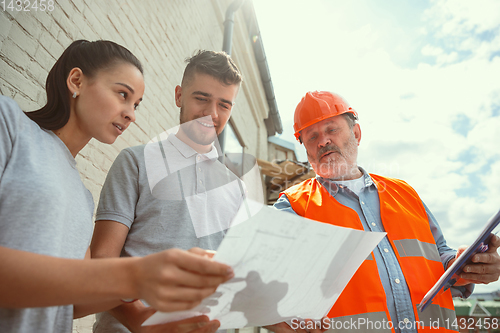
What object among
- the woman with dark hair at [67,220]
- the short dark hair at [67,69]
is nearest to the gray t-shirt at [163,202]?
the woman with dark hair at [67,220]

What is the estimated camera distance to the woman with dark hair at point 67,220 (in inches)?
24.0

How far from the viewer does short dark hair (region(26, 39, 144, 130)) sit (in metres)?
1.09

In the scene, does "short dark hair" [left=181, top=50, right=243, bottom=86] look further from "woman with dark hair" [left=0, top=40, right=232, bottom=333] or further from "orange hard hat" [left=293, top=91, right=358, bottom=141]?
"orange hard hat" [left=293, top=91, right=358, bottom=141]

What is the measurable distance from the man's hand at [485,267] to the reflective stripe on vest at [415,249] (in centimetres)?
24

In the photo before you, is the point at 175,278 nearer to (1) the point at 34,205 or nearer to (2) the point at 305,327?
(1) the point at 34,205

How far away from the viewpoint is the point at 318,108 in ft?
7.37

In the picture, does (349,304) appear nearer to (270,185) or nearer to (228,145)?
(228,145)

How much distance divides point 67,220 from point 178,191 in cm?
50

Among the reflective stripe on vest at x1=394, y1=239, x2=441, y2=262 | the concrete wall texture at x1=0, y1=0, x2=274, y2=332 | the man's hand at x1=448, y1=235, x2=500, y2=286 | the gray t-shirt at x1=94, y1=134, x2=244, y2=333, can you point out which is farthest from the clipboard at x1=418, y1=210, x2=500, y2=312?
the concrete wall texture at x1=0, y1=0, x2=274, y2=332

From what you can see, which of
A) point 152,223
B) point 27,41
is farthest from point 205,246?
point 27,41

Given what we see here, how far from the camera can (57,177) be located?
949 mm

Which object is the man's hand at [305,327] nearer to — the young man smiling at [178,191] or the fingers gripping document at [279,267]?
the fingers gripping document at [279,267]

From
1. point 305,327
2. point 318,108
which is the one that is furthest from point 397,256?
point 318,108

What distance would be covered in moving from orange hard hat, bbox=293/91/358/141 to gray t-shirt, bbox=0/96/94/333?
1.68 m
